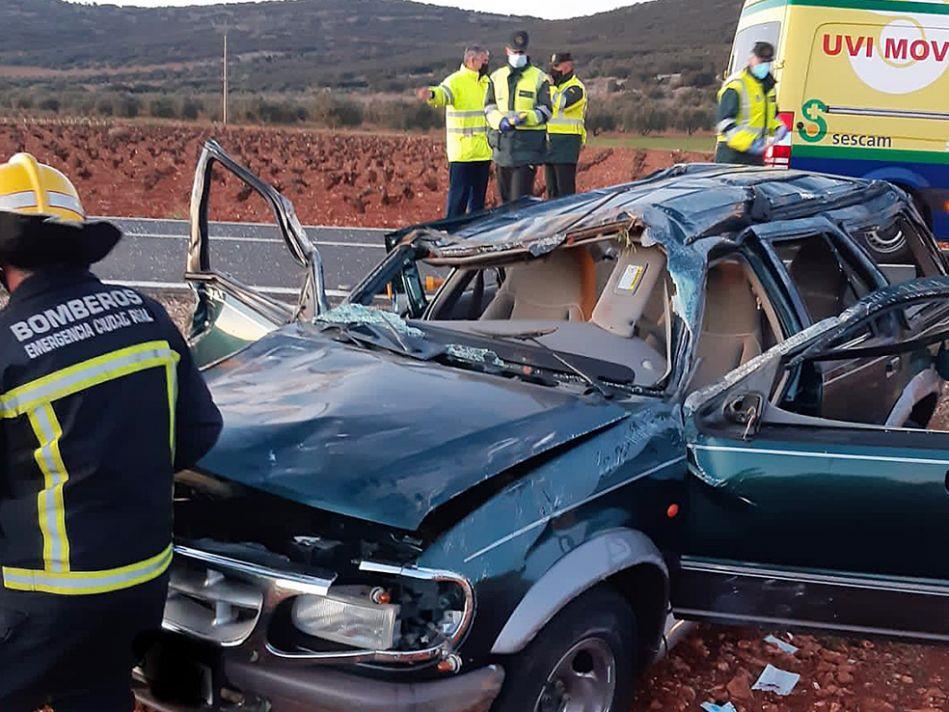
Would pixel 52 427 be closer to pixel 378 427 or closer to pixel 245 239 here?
pixel 378 427

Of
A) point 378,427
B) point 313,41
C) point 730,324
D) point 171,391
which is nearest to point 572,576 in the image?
point 378,427

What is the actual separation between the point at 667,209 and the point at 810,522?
1.26 m

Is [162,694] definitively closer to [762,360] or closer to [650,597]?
[650,597]

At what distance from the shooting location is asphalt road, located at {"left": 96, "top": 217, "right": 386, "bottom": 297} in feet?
29.1

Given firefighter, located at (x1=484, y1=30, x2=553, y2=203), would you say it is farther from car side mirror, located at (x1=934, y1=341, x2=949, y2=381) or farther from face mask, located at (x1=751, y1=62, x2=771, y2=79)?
car side mirror, located at (x1=934, y1=341, x2=949, y2=381)

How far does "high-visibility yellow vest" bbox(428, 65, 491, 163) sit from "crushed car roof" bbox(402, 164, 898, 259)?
5.33 metres

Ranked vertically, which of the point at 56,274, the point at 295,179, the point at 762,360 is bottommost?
the point at 295,179

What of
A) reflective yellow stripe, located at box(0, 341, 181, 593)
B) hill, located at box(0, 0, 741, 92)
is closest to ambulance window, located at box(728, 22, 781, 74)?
reflective yellow stripe, located at box(0, 341, 181, 593)

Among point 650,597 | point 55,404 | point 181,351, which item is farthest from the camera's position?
point 650,597

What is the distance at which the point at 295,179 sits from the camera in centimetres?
1984

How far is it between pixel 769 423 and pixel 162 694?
6.32 ft

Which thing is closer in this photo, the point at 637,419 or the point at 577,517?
the point at 577,517

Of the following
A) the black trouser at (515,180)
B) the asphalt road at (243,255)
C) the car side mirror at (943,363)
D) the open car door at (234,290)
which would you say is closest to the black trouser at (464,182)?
the black trouser at (515,180)

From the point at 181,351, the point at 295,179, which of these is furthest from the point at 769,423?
the point at 295,179
